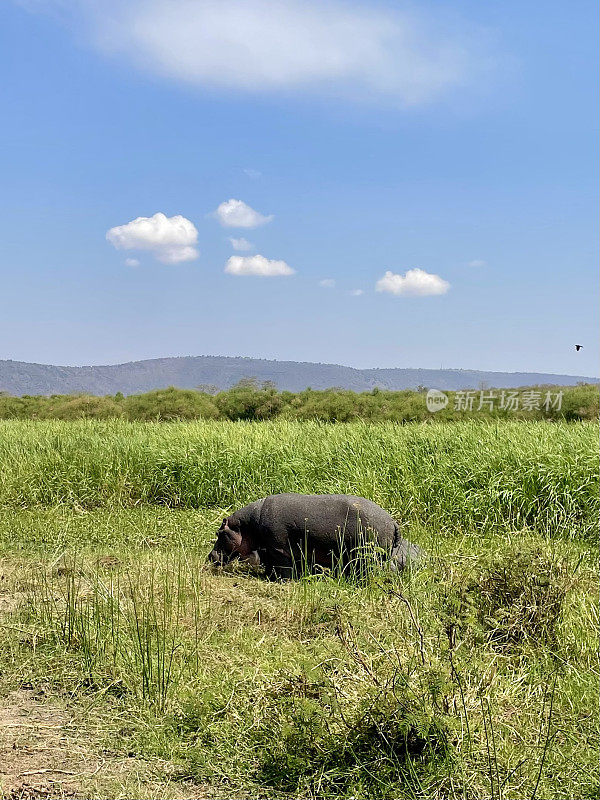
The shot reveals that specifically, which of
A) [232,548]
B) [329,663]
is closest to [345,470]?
[232,548]

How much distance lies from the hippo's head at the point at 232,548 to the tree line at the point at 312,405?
8.83 m

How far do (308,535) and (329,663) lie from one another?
2471 millimetres

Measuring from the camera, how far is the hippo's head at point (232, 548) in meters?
5.99

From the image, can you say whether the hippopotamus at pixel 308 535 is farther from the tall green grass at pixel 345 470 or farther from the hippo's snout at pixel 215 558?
the tall green grass at pixel 345 470

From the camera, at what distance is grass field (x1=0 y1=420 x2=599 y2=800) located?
2887 millimetres

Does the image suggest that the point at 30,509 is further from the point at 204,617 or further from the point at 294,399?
the point at 294,399

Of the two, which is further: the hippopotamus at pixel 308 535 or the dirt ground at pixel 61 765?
the hippopotamus at pixel 308 535

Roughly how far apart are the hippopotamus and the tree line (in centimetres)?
886

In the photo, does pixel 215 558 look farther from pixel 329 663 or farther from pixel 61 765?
pixel 61 765

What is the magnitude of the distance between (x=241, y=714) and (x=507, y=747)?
1.17 meters

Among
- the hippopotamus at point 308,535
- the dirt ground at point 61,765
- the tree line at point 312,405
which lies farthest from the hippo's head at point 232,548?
the tree line at point 312,405

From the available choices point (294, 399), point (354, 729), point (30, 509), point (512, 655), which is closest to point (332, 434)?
point (30, 509)

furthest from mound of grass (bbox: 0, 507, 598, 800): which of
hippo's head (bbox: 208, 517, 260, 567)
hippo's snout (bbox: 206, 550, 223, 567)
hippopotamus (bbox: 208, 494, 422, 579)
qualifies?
hippo's snout (bbox: 206, 550, 223, 567)

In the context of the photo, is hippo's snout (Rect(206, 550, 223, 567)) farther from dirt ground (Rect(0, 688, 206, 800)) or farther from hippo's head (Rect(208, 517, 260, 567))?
dirt ground (Rect(0, 688, 206, 800))
